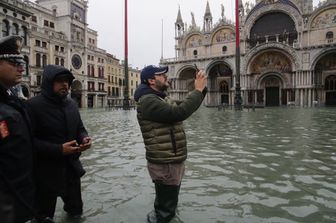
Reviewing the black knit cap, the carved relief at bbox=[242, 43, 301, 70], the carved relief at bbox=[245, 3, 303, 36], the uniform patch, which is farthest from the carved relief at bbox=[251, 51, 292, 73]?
the uniform patch

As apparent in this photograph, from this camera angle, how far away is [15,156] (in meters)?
2.36

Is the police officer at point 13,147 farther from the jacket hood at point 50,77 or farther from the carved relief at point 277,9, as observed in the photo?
the carved relief at point 277,9

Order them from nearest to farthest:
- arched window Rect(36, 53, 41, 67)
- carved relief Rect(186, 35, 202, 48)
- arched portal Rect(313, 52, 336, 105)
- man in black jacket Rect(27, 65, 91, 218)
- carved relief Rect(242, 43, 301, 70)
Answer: man in black jacket Rect(27, 65, 91, 218) < arched portal Rect(313, 52, 336, 105) < carved relief Rect(242, 43, 301, 70) < arched window Rect(36, 53, 41, 67) < carved relief Rect(186, 35, 202, 48)

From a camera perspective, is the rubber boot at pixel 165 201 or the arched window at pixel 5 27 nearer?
the rubber boot at pixel 165 201

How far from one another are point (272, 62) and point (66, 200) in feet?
144

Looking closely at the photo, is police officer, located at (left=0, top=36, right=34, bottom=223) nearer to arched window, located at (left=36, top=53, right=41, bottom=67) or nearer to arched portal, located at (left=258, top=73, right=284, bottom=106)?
arched portal, located at (left=258, top=73, right=284, bottom=106)

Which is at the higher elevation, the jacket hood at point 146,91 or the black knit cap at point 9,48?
→ the black knit cap at point 9,48

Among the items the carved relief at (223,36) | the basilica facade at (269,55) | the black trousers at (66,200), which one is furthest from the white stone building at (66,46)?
the black trousers at (66,200)

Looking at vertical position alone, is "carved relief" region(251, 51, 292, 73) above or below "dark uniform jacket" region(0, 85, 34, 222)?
above

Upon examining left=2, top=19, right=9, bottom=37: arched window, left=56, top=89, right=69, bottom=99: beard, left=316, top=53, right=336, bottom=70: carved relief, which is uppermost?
left=2, top=19, right=9, bottom=37: arched window

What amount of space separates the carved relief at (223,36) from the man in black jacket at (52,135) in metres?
47.2

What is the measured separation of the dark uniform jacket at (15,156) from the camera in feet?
7.43

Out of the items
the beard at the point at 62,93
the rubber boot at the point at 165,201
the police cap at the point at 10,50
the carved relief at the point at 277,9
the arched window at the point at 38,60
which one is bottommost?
the rubber boot at the point at 165,201

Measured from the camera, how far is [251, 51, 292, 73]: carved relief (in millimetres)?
43281
